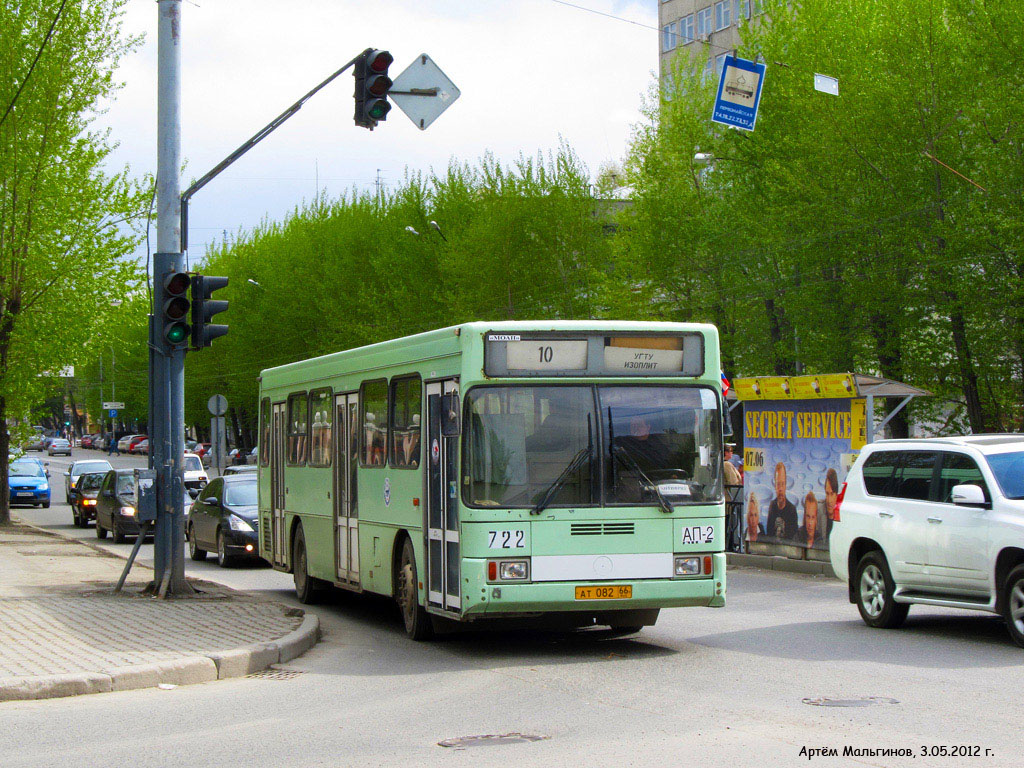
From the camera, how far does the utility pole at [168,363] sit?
49.1 ft

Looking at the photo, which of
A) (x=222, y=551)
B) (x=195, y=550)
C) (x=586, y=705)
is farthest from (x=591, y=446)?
(x=195, y=550)

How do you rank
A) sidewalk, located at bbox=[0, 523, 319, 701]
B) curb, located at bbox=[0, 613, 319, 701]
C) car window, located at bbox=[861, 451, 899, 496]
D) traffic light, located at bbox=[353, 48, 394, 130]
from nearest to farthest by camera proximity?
curb, located at bbox=[0, 613, 319, 701]
sidewalk, located at bbox=[0, 523, 319, 701]
car window, located at bbox=[861, 451, 899, 496]
traffic light, located at bbox=[353, 48, 394, 130]

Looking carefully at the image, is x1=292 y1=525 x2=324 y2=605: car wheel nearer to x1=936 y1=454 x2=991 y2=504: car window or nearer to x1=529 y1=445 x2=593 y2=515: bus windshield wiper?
x1=529 y1=445 x2=593 y2=515: bus windshield wiper

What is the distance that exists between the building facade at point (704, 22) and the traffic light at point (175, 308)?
6289cm

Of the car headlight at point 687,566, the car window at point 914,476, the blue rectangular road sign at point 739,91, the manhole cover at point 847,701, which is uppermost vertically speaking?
the blue rectangular road sign at point 739,91

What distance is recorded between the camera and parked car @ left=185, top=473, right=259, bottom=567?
2183 centimetres

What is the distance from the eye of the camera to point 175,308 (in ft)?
47.4

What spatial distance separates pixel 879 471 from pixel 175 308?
7750 mm

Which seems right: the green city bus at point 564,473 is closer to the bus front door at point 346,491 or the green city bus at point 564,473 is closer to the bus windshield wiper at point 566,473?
the bus windshield wiper at point 566,473

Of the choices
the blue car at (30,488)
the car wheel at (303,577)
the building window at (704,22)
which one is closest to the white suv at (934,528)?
the car wheel at (303,577)

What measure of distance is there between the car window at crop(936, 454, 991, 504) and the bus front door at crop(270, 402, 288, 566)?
8499mm

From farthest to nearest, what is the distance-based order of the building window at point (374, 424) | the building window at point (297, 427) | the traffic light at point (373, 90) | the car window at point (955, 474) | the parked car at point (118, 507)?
1. the parked car at point (118, 507)
2. the building window at point (297, 427)
3. the traffic light at point (373, 90)
4. the building window at point (374, 424)
5. the car window at point (955, 474)

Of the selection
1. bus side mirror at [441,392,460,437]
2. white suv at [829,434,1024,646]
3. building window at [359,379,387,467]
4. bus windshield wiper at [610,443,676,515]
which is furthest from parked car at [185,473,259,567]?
bus windshield wiper at [610,443,676,515]

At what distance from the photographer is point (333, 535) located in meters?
14.7
